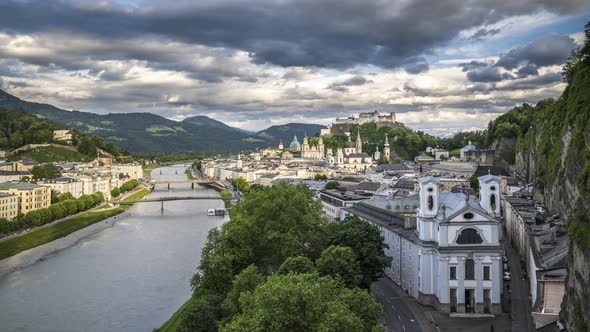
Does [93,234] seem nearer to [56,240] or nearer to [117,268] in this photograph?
[56,240]

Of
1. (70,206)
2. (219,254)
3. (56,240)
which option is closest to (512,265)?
(219,254)

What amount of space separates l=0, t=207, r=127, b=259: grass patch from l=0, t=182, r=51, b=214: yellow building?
3783 millimetres

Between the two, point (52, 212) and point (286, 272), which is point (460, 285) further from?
point (52, 212)

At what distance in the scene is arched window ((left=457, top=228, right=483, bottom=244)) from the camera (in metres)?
21.5

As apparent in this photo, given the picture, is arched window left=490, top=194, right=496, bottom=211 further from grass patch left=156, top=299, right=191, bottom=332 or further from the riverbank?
the riverbank

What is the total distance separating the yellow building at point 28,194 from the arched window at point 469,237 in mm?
42261

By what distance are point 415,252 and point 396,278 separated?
3.10 meters

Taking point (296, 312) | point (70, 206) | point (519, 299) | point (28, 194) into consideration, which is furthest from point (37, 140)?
point (296, 312)

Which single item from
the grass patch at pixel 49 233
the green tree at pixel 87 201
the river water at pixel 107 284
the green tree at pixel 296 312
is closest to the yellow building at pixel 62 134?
the green tree at pixel 87 201

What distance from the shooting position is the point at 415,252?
2380 centimetres

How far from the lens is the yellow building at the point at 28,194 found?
50875mm

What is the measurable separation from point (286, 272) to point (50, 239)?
99.8 ft

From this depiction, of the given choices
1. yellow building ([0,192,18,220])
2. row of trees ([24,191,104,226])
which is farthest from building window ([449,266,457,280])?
yellow building ([0,192,18,220])

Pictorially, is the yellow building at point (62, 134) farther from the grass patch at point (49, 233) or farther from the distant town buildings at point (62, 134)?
the grass patch at point (49, 233)
